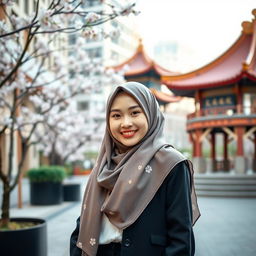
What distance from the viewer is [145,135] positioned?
2.09 metres

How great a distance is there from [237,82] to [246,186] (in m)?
5.44

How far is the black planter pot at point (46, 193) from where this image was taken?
10.6m

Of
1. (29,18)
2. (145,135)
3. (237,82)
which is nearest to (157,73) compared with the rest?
(237,82)

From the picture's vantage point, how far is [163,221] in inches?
77.2

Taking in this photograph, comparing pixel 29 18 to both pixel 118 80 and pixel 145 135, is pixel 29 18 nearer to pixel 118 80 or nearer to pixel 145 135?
pixel 145 135

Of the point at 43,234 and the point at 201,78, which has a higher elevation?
the point at 201,78

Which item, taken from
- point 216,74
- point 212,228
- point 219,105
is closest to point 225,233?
point 212,228

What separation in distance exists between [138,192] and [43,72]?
5.69 m

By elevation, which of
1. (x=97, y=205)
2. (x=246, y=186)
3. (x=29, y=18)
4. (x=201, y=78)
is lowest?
(x=246, y=186)

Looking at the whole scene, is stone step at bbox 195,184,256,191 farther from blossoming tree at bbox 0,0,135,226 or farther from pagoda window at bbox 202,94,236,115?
blossoming tree at bbox 0,0,135,226

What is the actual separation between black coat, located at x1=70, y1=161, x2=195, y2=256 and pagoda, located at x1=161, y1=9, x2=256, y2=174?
1241cm

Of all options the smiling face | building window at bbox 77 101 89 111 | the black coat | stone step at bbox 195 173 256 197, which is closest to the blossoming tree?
the smiling face

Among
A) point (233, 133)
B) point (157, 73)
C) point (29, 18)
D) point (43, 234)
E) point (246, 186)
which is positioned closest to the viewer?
point (43, 234)

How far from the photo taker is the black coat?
1.91 metres
